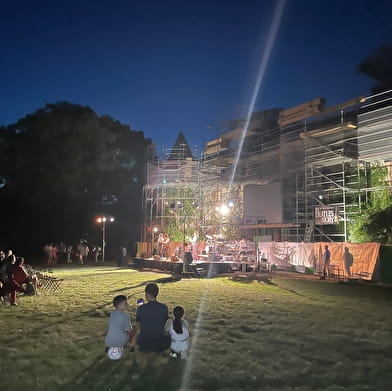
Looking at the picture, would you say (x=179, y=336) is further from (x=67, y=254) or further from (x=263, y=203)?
(x=67, y=254)

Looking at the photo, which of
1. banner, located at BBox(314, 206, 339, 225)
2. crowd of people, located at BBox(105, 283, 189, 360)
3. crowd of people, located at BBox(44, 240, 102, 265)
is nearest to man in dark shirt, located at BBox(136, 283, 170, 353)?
crowd of people, located at BBox(105, 283, 189, 360)

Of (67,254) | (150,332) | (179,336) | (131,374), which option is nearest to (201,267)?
(179,336)

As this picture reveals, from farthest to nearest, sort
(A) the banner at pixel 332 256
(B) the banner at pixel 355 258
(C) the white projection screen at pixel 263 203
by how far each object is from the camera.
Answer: (C) the white projection screen at pixel 263 203
(A) the banner at pixel 332 256
(B) the banner at pixel 355 258

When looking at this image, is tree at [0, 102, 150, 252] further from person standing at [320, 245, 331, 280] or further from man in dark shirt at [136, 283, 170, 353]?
man in dark shirt at [136, 283, 170, 353]

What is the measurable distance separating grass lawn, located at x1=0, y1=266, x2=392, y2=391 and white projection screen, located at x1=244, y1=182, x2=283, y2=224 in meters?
14.9

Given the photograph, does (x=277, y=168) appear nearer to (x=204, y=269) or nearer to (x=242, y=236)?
(x=242, y=236)

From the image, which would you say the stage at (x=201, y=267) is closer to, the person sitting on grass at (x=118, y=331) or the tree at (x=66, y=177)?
the person sitting on grass at (x=118, y=331)

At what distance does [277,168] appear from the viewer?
91.9 feet

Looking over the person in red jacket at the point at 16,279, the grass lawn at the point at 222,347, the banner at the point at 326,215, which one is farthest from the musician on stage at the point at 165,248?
the person in red jacket at the point at 16,279

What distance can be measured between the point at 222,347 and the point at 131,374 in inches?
76.9

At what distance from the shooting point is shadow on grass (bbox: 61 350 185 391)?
16.5 feet

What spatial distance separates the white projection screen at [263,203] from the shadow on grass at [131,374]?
2188 centimetres

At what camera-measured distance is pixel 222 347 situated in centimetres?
680

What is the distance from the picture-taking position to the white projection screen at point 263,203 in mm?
27219
